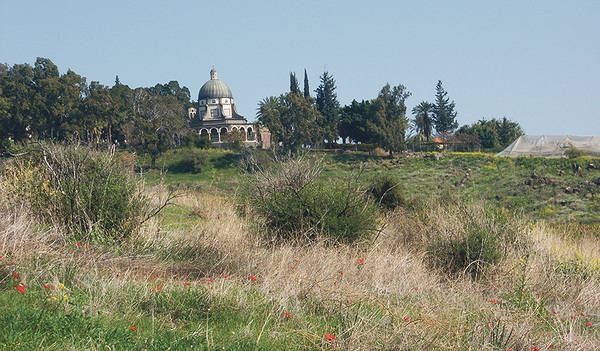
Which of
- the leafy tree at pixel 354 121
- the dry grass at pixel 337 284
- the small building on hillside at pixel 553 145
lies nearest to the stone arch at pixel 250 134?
the leafy tree at pixel 354 121

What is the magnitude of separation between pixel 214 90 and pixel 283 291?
89.9 m

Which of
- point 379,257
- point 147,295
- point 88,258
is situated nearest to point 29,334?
Result: point 147,295

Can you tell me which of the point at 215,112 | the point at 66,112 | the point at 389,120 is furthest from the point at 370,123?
the point at 215,112

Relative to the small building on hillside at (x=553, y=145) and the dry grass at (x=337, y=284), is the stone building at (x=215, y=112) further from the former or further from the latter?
the dry grass at (x=337, y=284)

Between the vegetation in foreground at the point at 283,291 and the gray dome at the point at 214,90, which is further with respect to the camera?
the gray dome at the point at 214,90

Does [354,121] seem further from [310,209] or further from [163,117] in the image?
[310,209]

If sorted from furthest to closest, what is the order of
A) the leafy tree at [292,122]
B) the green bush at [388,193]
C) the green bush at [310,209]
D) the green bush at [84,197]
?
the leafy tree at [292,122] < the green bush at [388,193] < the green bush at [310,209] < the green bush at [84,197]

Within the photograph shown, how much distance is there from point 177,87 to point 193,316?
102686 mm

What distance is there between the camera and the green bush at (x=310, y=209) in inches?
455

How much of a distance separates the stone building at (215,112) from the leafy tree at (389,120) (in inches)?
1202

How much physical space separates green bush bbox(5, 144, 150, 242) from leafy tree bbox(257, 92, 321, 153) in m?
45.5

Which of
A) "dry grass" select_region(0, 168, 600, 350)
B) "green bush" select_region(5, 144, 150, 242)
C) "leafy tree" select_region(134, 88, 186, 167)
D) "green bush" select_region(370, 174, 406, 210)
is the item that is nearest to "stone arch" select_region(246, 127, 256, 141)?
"leafy tree" select_region(134, 88, 186, 167)

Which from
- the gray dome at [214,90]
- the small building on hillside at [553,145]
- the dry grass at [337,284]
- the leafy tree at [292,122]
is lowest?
the dry grass at [337,284]

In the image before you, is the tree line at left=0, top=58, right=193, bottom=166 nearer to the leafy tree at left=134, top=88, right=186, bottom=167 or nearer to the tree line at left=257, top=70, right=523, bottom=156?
the leafy tree at left=134, top=88, right=186, bottom=167
